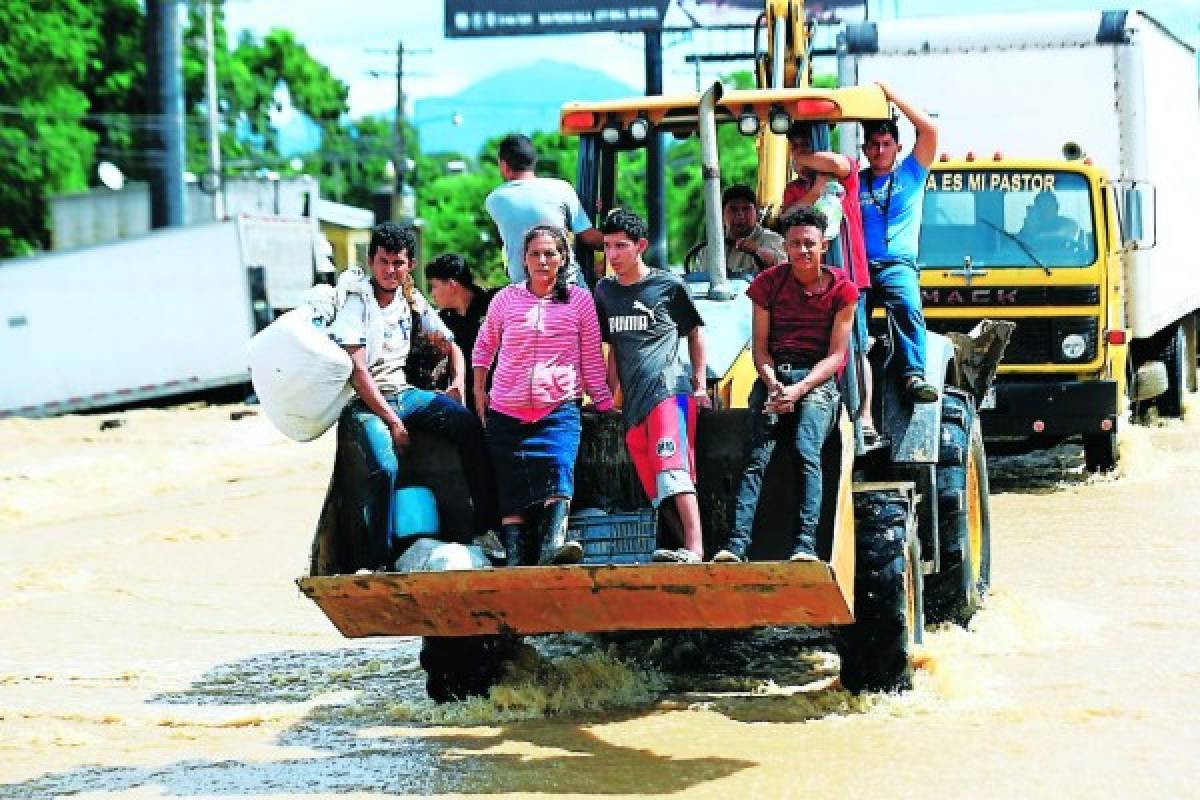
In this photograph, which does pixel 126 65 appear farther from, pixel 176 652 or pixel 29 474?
pixel 176 652

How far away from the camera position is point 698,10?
51594 millimetres

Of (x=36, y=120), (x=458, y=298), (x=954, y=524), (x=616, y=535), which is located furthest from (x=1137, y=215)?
(x=36, y=120)

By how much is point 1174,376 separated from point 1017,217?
607 centimetres

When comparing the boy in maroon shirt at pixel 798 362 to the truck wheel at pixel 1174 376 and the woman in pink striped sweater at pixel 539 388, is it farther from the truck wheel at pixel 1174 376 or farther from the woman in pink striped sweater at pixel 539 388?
the truck wheel at pixel 1174 376

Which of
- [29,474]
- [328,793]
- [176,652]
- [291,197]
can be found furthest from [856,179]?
[291,197]

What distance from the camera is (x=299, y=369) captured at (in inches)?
372

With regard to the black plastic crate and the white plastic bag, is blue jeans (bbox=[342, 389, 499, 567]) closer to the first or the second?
the white plastic bag

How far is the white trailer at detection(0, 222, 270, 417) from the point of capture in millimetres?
32656

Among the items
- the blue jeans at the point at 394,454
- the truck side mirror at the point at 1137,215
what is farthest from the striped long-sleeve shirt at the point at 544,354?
the truck side mirror at the point at 1137,215

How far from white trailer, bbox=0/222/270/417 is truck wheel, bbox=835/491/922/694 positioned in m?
23.7

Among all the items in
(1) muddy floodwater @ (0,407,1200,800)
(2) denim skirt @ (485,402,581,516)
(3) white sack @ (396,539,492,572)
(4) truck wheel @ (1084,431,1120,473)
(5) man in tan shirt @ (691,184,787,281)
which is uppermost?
(5) man in tan shirt @ (691,184,787,281)

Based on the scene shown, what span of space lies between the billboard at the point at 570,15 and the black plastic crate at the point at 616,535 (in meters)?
41.4

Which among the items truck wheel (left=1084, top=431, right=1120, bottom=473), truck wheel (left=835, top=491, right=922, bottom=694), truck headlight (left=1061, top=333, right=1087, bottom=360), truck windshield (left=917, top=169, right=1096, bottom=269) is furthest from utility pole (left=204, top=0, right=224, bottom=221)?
truck wheel (left=835, top=491, right=922, bottom=694)

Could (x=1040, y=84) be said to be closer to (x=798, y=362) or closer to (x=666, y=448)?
(x=798, y=362)
